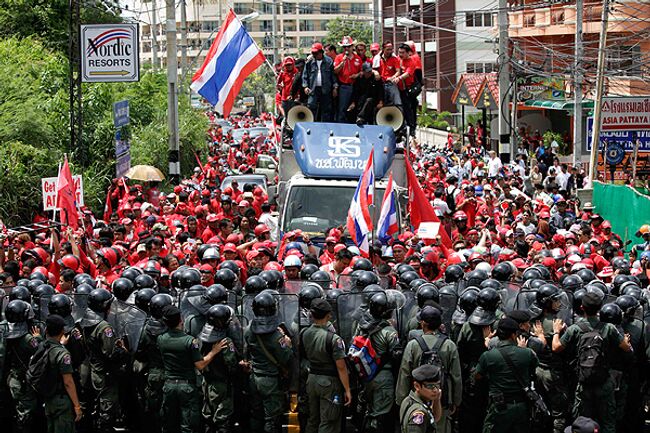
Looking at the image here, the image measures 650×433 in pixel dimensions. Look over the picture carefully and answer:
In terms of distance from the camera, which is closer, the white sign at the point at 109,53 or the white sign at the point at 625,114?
the white sign at the point at 109,53

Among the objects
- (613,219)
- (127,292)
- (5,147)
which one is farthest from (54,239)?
(613,219)

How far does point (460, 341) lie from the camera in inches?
401

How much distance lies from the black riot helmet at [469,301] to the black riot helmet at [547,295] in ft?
1.92

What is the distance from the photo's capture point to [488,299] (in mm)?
10016

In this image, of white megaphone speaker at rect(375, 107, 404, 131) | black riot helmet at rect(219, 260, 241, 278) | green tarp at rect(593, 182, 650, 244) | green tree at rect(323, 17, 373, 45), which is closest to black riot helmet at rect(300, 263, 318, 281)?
black riot helmet at rect(219, 260, 241, 278)

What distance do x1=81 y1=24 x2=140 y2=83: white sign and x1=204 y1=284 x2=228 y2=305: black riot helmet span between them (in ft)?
46.9

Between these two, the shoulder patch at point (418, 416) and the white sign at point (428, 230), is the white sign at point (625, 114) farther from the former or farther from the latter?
the shoulder patch at point (418, 416)

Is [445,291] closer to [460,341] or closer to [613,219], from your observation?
[460,341]

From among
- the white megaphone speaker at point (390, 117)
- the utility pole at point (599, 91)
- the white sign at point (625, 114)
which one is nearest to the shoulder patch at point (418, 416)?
the white megaphone speaker at point (390, 117)

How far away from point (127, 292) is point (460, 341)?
10.6ft

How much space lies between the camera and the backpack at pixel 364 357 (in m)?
9.86

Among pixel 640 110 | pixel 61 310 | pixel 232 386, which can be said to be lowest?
pixel 232 386

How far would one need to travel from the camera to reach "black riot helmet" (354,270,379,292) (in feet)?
36.1

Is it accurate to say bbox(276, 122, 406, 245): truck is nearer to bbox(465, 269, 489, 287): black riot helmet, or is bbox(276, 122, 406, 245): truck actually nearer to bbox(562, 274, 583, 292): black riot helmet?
bbox(465, 269, 489, 287): black riot helmet
